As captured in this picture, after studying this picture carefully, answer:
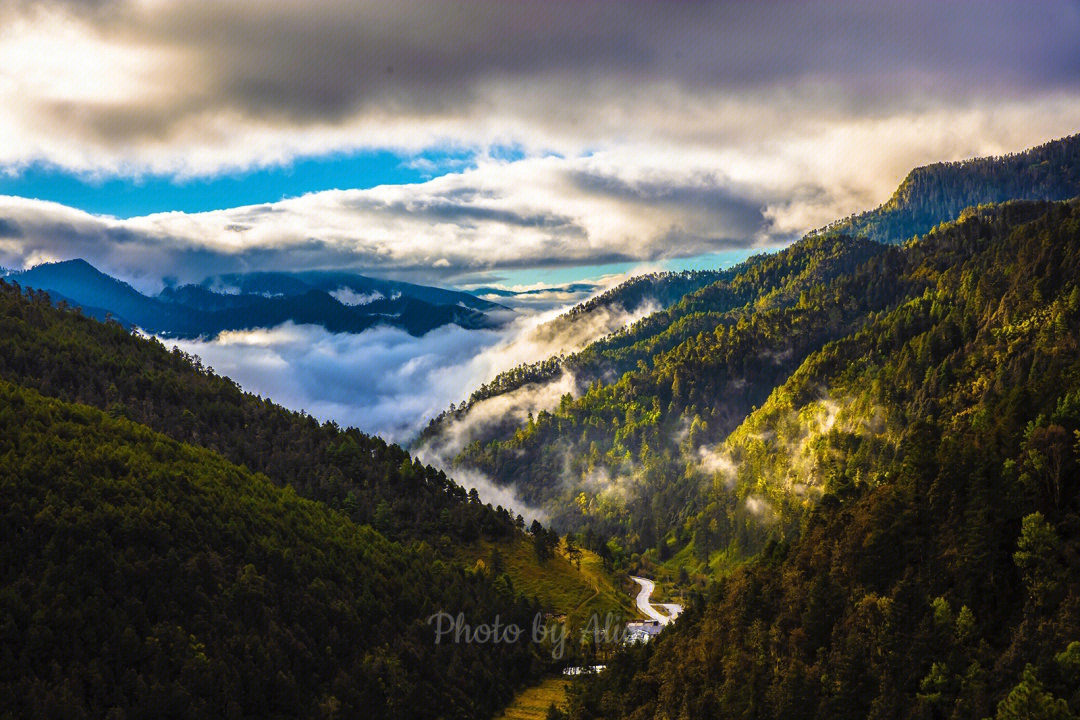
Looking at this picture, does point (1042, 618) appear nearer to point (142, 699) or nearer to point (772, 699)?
point (772, 699)

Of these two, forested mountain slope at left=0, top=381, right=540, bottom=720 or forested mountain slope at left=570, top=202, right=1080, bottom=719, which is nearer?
forested mountain slope at left=570, top=202, right=1080, bottom=719

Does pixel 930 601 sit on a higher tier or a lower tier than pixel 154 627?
higher

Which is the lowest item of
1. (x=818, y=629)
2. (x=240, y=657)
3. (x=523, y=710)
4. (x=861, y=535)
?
(x=523, y=710)

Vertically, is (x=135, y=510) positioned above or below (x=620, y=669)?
above

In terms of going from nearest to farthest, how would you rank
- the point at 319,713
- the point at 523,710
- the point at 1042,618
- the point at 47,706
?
the point at 1042,618
the point at 47,706
the point at 319,713
the point at 523,710

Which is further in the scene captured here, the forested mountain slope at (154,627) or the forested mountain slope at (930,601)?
the forested mountain slope at (154,627)

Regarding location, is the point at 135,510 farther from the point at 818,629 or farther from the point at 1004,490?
the point at 1004,490

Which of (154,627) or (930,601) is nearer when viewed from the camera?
(930,601)

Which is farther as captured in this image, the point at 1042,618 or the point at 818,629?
the point at 818,629

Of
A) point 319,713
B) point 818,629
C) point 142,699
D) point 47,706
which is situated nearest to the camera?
point 818,629

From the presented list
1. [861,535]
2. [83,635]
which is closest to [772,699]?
[861,535]

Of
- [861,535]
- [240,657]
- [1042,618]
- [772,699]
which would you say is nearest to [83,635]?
[240,657]
